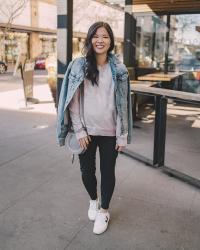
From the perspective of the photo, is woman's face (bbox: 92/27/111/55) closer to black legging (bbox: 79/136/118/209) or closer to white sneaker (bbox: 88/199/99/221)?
black legging (bbox: 79/136/118/209)

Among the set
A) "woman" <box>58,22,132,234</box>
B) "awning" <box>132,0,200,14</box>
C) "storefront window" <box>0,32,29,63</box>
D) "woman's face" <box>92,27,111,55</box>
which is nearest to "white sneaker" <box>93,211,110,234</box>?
"woman" <box>58,22,132,234</box>

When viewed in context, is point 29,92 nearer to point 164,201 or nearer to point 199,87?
point 199,87

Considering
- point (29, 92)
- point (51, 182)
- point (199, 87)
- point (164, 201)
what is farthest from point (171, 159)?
point (29, 92)

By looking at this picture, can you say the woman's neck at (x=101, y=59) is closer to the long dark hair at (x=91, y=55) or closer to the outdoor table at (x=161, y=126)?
the long dark hair at (x=91, y=55)

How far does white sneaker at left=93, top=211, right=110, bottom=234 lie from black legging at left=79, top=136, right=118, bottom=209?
3.1 inches

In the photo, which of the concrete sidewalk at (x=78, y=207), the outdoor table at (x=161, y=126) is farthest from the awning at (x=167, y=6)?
the concrete sidewalk at (x=78, y=207)

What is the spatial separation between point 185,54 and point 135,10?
76.5 inches

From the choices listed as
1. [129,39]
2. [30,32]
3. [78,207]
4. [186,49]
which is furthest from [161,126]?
[30,32]

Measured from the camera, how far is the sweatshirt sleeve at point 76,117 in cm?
290

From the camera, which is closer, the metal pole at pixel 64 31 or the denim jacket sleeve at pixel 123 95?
the denim jacket sleeve at pixel 123 95

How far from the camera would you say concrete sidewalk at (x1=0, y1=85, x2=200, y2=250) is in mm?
2969

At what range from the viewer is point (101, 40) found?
2.81 m

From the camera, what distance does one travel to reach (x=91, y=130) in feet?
9.56

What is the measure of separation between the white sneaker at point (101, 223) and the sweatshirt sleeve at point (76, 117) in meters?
0.76
